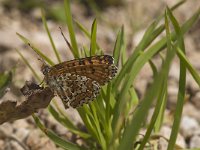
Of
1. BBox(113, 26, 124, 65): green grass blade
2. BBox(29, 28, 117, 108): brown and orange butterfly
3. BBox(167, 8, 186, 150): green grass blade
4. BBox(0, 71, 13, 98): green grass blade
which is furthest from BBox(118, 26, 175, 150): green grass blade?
BBox(0, 71, 13, 98): green grass blade

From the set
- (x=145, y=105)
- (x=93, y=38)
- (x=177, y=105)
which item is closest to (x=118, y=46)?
(x=93, y=38)

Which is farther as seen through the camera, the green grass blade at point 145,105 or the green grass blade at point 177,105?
the green grass blade at point 177,105

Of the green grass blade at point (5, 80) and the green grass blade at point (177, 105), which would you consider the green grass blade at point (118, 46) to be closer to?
the green grass blade at point (177, 105)

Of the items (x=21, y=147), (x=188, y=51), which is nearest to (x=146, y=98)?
(x=21, y=147)

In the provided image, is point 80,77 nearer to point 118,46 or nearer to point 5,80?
point 118,46

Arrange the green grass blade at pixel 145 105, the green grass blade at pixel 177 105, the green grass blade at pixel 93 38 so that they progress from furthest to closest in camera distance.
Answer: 1. the green grass blade at pixel 93 38
2. the green grass blade at pixel 177 105
3. the green grass blade at pixel 145 105

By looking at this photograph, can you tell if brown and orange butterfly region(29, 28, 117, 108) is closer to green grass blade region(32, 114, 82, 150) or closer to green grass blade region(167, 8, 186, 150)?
green grass blade region(32, 114, 82, 150)

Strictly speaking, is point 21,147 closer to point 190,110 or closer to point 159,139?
point 159,139

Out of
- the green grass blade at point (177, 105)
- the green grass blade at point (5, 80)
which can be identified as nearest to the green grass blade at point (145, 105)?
the green grass blade at point (177, 105)
